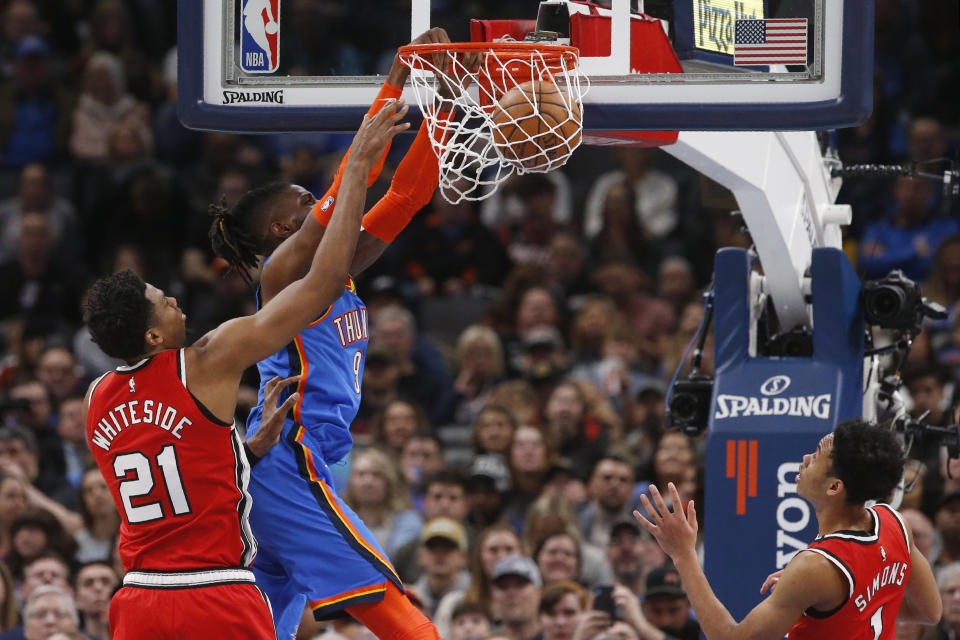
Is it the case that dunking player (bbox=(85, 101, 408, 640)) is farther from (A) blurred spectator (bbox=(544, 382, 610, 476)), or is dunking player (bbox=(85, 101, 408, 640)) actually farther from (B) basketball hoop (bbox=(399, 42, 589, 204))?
(A) blurred spectator (bbox=(544, 382, 610, 476))

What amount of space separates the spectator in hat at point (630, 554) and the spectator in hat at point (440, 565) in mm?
785

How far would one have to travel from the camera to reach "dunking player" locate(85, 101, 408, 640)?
14.3ft

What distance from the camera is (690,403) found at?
5.90m

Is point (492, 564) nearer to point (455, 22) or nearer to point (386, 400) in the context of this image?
point (386, 400)

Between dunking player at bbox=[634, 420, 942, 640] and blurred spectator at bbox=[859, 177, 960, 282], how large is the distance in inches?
231

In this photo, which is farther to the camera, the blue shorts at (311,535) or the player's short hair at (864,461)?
the blue shorts at (311,535)

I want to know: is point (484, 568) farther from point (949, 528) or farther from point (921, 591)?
point (921, 591)

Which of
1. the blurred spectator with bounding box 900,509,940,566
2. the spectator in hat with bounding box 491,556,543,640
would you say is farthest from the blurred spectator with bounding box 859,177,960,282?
the spectator in hat with bounding box 491,556,543,640

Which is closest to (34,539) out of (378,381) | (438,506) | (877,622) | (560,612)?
(438,506)

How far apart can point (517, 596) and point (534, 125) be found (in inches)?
136

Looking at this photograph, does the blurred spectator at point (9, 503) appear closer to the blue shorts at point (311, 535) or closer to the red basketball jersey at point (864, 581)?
the blue shorts at point (311, 535)

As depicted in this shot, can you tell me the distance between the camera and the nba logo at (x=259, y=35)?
5.01 m

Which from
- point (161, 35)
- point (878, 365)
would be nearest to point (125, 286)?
point (878, 365)

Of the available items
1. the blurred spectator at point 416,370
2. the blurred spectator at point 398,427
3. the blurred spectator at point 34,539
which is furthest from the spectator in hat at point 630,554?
the blurred spectator at point 34,539
